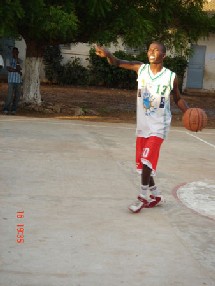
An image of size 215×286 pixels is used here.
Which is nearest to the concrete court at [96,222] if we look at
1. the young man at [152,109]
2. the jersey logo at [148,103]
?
the young man at [152,109]

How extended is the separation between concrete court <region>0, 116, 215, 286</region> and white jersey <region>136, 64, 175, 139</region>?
87 cm

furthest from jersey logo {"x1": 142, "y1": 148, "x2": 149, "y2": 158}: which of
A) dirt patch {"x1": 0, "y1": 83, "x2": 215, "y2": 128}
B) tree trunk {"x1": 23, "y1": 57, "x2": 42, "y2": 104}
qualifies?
tree trunk {"x1": 23, "y1": 57, "x2": 42, "y2": 104}

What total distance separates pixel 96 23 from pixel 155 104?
9407 millimetres

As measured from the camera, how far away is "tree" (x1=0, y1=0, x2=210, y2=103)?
1235 centimetres

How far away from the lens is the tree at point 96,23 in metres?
12.4

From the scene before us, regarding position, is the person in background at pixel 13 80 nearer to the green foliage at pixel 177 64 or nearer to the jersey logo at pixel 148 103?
the jersey logo at pixel 148 103

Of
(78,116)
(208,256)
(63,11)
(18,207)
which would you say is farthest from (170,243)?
(78,116)

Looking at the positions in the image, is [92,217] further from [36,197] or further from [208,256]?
[208,256]

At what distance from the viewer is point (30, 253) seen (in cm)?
406

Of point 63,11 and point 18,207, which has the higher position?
point 63,11

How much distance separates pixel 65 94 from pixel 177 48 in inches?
302

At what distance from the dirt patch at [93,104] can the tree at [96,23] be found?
0.80 m
